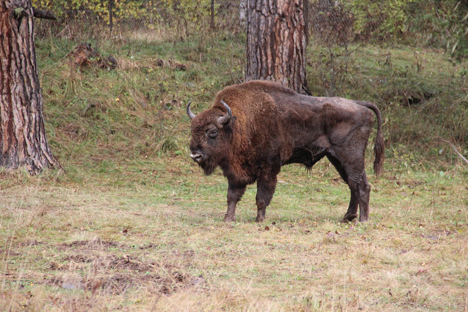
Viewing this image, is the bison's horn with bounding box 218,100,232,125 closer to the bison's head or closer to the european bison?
the bison's head

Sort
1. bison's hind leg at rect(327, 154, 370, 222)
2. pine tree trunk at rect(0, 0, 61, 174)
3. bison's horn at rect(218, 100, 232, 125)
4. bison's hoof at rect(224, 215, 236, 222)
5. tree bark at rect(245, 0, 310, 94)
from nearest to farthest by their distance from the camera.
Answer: bison's horn at rect(218, 100, 232, 125)
bison's hoof at rect(224, 215, 236, 222)
bison's hind leg at rect(327, 154, 370, 222)
pine tree trunk at rect(0, 0, 61, 174)
tree bark at rect(245, 0, 310, 94)

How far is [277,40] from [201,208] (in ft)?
15.3

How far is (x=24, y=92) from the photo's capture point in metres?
9.27

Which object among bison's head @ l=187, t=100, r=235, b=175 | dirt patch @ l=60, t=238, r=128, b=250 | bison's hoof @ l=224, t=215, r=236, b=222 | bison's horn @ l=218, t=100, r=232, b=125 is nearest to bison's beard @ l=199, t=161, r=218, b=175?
bison's head @ l=187, t=100, r=235, b=175

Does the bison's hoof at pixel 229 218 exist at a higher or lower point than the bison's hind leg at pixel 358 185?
lower

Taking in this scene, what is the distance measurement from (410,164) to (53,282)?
8.96 metres

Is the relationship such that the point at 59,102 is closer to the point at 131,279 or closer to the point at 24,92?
the point at 24,92

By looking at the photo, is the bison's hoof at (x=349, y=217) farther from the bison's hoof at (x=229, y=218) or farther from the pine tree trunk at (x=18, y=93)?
the pine tree trunk at (x=18, y=93)

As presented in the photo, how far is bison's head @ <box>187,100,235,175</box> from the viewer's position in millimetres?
7047

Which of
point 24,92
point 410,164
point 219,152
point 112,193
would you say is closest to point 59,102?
point 24,92

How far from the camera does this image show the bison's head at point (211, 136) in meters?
7.05

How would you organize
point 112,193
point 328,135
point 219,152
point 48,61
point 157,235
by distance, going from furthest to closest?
point 48,61 < point 112,193 < point 328,135 < point 219,152 < point 157,235

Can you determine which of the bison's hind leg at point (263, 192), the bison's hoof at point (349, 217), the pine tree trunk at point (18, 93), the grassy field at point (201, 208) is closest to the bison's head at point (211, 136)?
the bison's hind leg at point (263, 192)

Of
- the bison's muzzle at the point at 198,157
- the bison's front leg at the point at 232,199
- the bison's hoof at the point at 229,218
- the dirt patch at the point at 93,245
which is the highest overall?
the bison's muzzle at the point at 198,157
